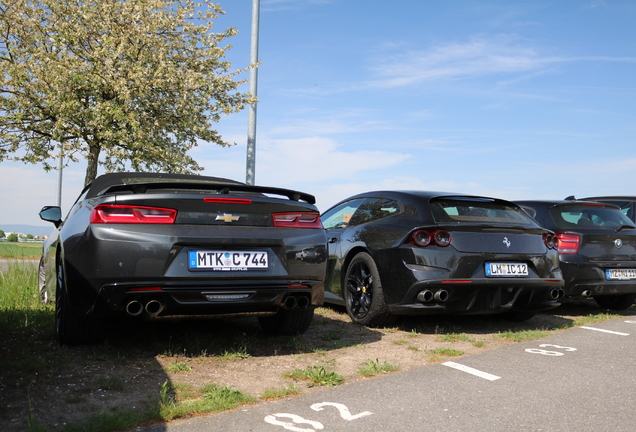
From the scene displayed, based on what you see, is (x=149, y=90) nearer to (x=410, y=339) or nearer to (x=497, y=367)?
(x=410, y=339)

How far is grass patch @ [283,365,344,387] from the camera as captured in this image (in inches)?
167

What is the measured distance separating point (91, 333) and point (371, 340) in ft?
8.32

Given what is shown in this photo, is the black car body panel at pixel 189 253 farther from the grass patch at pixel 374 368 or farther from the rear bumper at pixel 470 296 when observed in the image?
the rear bumper at pixel 470 296

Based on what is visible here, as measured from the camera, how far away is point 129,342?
533cm

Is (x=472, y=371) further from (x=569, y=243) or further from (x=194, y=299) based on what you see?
(x=569, y=243)

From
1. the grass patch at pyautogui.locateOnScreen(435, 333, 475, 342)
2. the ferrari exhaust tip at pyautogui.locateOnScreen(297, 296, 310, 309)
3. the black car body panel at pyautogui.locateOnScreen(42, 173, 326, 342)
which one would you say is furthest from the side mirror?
the grass patch at pyautogui.locateOnScreen(435, 333, 475, 342)

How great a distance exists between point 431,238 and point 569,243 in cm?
256

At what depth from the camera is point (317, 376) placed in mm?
4301

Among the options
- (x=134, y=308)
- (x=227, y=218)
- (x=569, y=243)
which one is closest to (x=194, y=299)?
(x=134, y=308)

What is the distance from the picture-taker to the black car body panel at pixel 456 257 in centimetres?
596

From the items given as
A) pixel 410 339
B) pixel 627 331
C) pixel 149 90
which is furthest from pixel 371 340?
pixel 149 90

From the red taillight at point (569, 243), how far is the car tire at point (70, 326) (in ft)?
18.2

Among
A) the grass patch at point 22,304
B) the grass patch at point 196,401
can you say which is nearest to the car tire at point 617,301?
the grass patch at point 196,401

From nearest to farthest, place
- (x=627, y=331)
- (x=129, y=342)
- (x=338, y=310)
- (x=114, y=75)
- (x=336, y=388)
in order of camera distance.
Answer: (x=336, y=388) < (x=129, y=342) < (x=627, y=331) < (x=338, y=310) < (x=114, y=75)
